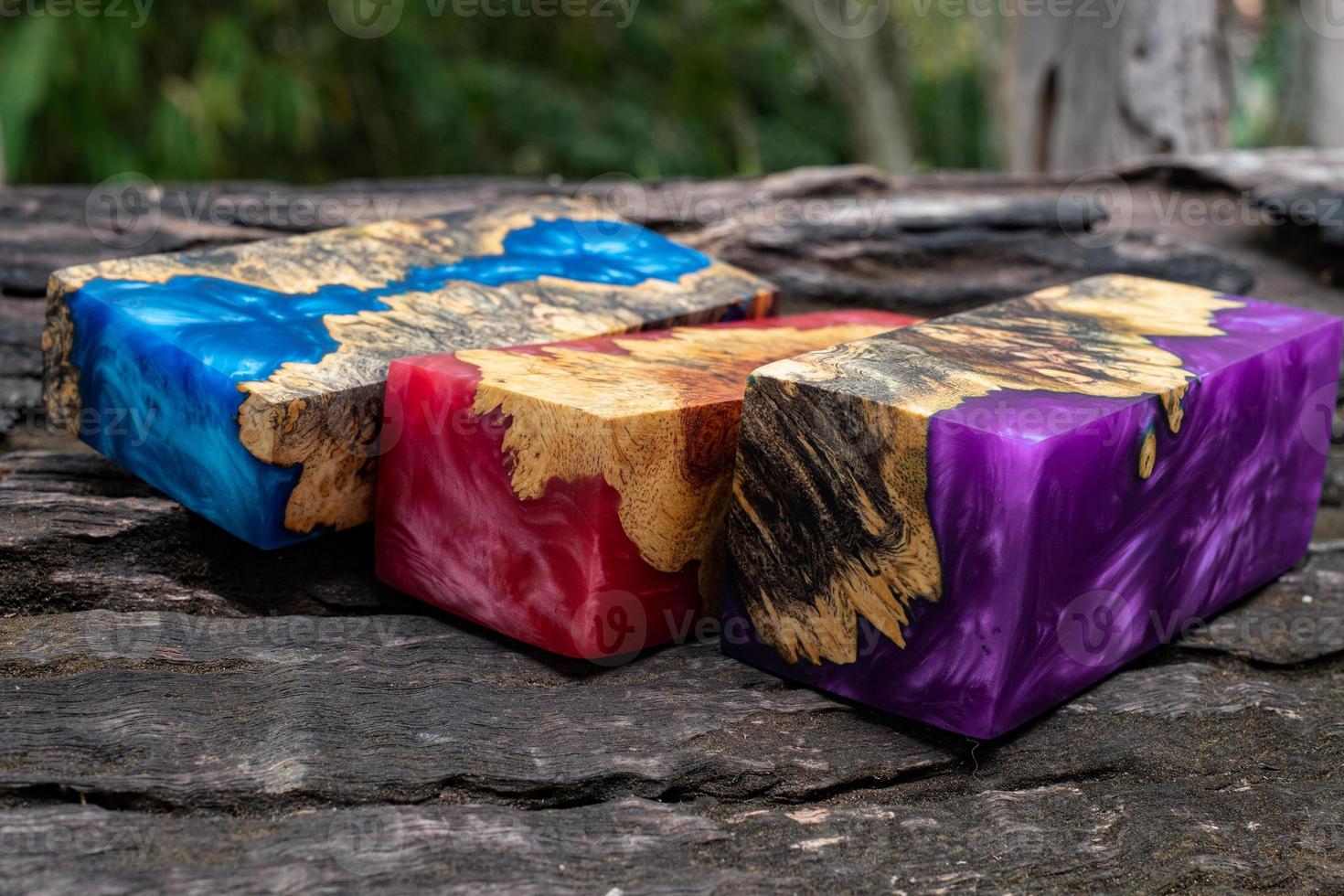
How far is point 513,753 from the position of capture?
108cm

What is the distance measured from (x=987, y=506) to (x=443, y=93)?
12.8 ft

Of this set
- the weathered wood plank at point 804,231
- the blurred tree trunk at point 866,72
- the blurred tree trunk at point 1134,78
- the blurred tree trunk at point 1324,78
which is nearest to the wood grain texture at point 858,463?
the weathered wood plank at point 804,231

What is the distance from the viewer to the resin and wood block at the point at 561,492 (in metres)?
1.15

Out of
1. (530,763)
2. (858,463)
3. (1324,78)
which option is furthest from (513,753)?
(1324,78)

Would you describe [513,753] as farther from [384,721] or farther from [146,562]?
[146,562]

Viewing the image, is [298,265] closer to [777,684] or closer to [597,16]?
[777,684]

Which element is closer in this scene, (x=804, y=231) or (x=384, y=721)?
(x=384, y=721)

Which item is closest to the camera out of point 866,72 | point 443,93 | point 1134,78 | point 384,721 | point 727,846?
point 727,846

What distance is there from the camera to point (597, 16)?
17.0 feet

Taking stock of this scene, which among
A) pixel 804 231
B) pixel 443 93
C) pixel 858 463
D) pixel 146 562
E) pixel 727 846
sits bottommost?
pixel 727 846

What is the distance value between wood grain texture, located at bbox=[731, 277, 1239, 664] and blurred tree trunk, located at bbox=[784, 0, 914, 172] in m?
3.76

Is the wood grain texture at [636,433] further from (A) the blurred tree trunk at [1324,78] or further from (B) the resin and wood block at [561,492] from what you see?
(A) the blurred tree trunk at [1324,78]

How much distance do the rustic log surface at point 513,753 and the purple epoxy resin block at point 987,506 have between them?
6cm

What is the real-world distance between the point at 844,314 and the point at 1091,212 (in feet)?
2.28
